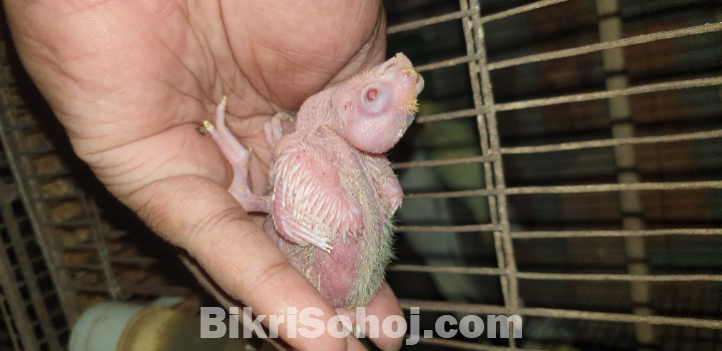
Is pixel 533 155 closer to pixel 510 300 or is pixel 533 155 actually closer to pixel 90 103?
pixel 510 300

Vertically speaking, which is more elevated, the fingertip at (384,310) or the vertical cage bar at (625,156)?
the vertical cage bar at (625,156)

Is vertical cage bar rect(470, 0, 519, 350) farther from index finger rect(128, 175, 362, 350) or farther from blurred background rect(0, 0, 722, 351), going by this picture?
index finger rect(128, 175, 362, 350)

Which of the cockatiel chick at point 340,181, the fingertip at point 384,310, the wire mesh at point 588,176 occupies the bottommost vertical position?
the fingertip at point 384,310

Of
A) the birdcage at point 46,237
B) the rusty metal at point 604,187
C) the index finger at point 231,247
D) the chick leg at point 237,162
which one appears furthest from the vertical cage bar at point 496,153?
the birdcage at point 46,237

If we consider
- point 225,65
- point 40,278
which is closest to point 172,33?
point 225,65

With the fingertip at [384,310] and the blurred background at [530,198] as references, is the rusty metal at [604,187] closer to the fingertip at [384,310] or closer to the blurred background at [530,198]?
the blurred background at [530,198]

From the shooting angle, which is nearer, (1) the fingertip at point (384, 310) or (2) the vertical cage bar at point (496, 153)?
(2) the vertical cage bar at point (496, 153)

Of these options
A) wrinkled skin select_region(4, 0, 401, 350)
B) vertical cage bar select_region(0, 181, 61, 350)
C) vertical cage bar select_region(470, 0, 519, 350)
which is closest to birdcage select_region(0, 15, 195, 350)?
vertical cage bar select_region(0, 181, 61, 350)
